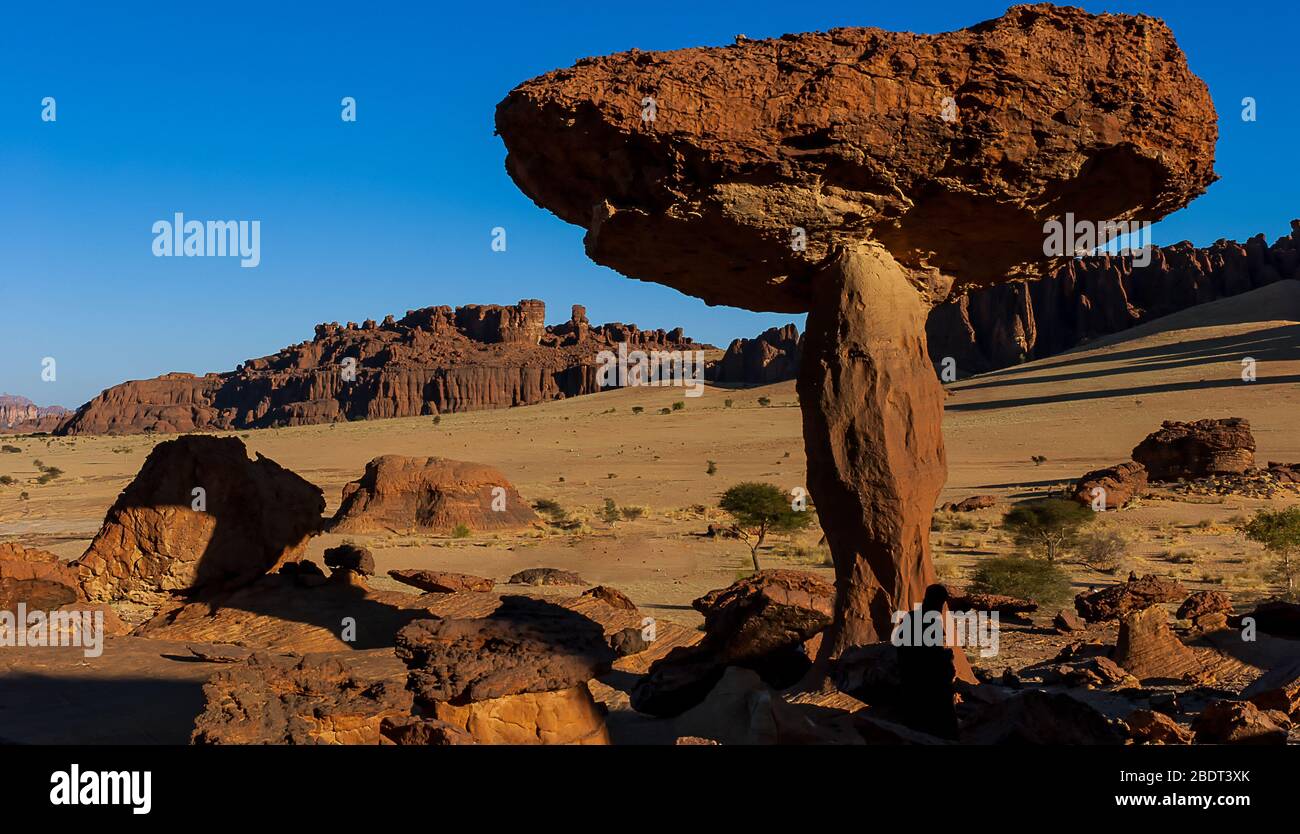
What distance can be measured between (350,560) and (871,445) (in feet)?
31.8

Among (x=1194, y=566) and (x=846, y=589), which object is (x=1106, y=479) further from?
(x=846, y=589)

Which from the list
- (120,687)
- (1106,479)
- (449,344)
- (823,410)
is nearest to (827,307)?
(823,410)

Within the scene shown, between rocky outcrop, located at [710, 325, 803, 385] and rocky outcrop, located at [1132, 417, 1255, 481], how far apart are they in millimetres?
72343

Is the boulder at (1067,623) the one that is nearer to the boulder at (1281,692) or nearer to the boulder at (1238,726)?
the boulder at (1281,692)

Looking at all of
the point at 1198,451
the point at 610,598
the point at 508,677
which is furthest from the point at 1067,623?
the point at 1198,451

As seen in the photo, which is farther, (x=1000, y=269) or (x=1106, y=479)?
(x=1106, y=479)

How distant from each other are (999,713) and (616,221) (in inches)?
193

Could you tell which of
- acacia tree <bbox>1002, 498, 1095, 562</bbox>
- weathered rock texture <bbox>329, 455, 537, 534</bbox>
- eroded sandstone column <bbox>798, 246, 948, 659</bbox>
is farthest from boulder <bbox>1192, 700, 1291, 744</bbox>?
weathered rock texture <bbox>329, 455, 537, 534</bbox>

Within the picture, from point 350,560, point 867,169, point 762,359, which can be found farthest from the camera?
point 762,359

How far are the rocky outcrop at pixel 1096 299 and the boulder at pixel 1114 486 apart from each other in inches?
2669

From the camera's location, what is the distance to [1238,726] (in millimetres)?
5543

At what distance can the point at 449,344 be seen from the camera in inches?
5261

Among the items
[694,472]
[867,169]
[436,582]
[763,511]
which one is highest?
[867,169]

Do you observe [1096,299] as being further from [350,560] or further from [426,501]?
[350,560]
